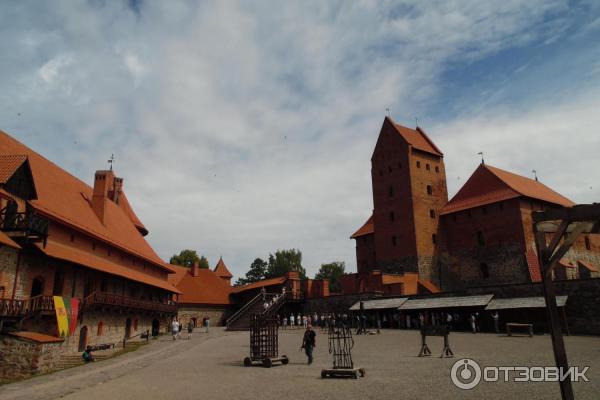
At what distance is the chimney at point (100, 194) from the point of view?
31.0m

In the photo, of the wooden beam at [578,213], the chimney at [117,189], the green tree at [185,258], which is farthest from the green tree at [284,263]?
the wooden beam at [578,213]

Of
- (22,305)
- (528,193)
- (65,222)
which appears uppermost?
(528,193)

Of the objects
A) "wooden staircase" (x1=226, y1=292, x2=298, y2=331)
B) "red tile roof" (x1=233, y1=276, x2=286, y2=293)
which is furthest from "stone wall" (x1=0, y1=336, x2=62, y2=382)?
"red tile roof" (x1=233, y1=276, x2=286, y2=293)

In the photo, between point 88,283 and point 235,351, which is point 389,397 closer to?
point 235,351

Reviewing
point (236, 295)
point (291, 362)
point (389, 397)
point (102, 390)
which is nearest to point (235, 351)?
point (291, 362)

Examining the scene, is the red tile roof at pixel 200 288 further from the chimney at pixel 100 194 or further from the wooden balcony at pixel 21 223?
the wooden balcony at pixel 21 223

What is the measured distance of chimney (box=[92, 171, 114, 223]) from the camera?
30953 millimetres

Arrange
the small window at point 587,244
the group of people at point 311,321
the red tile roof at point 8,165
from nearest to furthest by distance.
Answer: the red tile roof at point 8,165, the group of people at point 311,321, the small window at point 587,244

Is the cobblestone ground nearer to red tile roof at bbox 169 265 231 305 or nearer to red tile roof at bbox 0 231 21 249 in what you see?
red tile roof at bbox 0 231 21 249

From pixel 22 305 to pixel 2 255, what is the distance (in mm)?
2237

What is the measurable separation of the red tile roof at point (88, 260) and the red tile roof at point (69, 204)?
1250 millimetres

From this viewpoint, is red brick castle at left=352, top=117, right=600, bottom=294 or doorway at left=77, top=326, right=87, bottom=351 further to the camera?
red brick castle at left=352, top=117, right=600, bottom=294

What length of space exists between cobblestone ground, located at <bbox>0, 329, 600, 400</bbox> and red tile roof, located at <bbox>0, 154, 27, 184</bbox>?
8.75 m

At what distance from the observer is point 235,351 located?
831 inches
